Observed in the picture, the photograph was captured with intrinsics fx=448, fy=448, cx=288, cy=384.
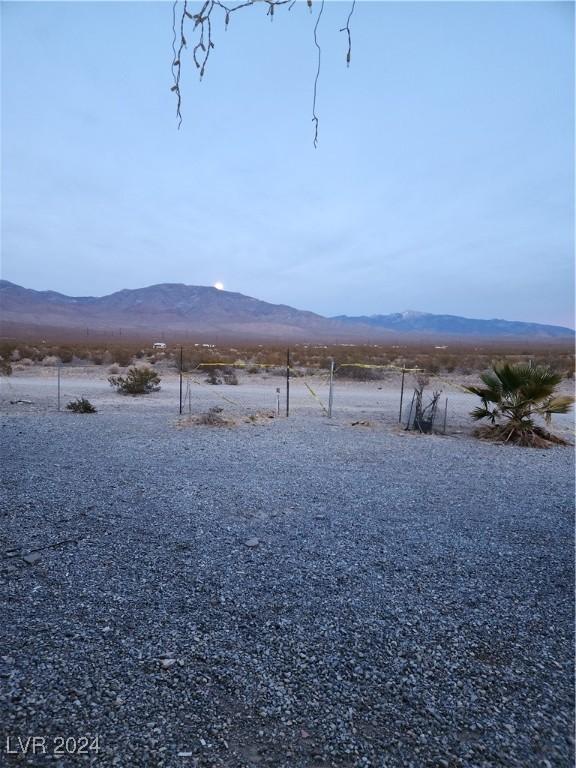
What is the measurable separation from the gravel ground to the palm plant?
9.72ft

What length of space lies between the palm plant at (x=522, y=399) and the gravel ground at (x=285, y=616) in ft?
9.72

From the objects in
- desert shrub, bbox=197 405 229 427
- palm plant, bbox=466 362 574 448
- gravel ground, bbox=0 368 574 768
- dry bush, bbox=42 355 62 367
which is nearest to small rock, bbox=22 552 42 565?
gravel ground, bbox=0 368 574 768

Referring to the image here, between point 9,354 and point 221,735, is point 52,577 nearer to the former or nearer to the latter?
point 221,735

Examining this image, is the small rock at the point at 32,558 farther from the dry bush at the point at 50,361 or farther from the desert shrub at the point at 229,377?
the dry bush at the point at 50,361

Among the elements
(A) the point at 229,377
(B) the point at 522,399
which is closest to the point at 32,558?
(B) the point at 522,399

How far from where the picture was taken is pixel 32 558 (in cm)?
394

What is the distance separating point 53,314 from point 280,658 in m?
142

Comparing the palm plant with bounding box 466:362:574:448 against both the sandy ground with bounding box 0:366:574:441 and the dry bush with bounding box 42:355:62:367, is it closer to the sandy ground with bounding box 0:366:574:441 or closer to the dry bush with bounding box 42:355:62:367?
the sandy ground with bounding box 0:366:574:441

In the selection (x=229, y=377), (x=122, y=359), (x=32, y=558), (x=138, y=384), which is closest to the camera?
(x=32, y=558)

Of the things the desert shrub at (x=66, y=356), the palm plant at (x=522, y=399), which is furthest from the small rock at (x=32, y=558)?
the desert shrub at (x=66, y=356)

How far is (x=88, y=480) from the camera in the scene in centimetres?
621

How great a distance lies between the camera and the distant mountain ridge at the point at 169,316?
388 ft

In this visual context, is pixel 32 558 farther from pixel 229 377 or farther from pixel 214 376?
pixel 214 376

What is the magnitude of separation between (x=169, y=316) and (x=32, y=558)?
152969 mm
